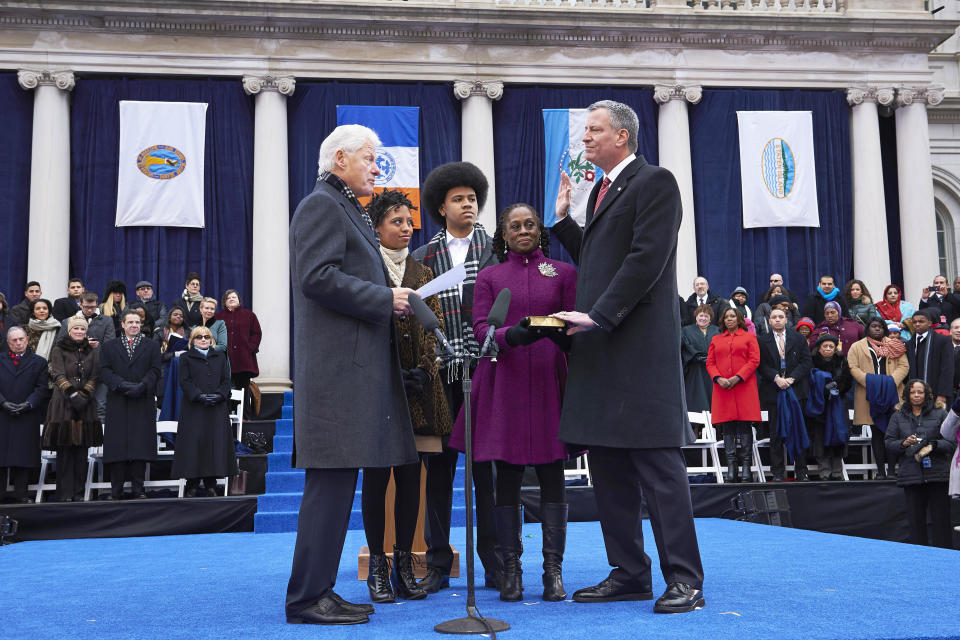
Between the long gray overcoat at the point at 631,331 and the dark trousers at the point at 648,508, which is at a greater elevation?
the long gray overcoat at the point at 631,331

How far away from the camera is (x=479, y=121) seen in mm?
17031

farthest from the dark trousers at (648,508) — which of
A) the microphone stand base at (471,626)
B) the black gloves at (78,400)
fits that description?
the black gloves at (78,400)

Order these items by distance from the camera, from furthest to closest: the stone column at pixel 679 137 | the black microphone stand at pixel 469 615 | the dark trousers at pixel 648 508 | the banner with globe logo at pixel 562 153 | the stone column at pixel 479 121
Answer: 1. the stone column at pixel 679 137
2. the stone column at pixel 479 121
3. the banner with globe logo at pixel 562 153
4. the dark trousers at pixel 648 508
5. the black microphone stand at pixel 469 615

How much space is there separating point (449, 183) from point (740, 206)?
1334 centimetres

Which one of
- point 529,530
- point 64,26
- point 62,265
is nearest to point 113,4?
point 64,26

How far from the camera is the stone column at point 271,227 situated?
15945mm

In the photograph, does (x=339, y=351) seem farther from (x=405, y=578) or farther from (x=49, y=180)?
(x=49, y=180)

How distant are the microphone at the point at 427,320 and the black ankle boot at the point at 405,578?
1.33m

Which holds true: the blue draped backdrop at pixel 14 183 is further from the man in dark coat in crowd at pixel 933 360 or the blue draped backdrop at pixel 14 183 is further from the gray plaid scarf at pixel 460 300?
the man in dark coat in crowd at pixel 933 360

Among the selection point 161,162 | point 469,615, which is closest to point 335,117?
point 161,162

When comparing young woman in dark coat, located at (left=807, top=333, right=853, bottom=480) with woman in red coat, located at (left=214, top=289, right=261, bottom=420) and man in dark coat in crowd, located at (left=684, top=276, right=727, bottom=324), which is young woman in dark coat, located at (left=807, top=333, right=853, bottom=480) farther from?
woman in red coat, located at (left=214, top=289, right=261, bottom=420)

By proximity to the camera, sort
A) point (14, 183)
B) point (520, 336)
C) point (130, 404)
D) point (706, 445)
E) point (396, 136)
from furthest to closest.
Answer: point (396, 136)
point (14, 183)
point (706, 445)
point (130, 404)
point (520, 336)

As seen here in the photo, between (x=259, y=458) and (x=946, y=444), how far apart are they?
7397 mm

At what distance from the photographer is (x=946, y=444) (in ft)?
31.0
